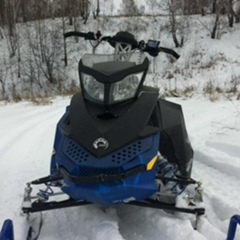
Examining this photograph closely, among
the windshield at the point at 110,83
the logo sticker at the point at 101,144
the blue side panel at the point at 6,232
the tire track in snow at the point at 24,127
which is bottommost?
the tire track in snow at the point at 24,127

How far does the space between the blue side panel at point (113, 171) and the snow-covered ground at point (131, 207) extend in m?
0.26

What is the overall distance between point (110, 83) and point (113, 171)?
54 cm

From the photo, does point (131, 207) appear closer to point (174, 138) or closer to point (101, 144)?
point (174, 138)

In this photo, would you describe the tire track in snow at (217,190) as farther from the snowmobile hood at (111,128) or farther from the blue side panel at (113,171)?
the snowmobile hood at (111,128)

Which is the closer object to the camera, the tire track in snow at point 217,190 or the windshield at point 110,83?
the windshield at point 110,83

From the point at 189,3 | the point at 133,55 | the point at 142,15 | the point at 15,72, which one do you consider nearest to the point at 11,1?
the point at 15,72

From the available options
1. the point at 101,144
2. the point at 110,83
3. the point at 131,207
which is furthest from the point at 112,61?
the point at 131,207

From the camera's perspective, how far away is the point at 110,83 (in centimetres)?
225

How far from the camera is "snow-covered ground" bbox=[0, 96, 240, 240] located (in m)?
2.26

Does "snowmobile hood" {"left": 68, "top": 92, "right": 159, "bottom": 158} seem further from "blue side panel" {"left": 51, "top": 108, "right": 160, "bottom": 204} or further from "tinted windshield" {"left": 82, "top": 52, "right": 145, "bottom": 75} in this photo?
"tinted windshield" {"left": 82, "top": 52, "right": 145, "bottom": 75}

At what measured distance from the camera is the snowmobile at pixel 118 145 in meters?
2.03

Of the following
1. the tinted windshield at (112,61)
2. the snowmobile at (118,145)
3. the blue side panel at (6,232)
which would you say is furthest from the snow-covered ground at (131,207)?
the tinted windshield at (112,61)

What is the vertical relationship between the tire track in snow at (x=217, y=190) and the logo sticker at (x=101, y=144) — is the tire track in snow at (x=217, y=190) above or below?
below

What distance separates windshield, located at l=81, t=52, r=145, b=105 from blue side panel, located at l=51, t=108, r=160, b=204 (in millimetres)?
342
